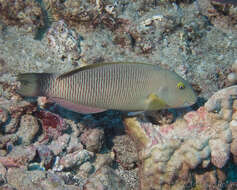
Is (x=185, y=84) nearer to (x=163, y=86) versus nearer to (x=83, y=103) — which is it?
(x=163, y=86)

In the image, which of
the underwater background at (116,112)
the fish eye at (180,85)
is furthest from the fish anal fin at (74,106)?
the fish eye at (180,85)

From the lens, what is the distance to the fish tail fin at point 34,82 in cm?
345

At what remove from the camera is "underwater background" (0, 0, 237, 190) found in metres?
3.90

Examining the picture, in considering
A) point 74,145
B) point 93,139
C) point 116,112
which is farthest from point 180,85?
point 74,145

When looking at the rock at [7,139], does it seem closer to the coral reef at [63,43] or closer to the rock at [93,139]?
the rock at [93,139]

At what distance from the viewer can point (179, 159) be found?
3.87 meters

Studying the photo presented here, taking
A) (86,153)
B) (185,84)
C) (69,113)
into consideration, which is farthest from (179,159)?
(69,113)

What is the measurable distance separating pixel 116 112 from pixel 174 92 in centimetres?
156

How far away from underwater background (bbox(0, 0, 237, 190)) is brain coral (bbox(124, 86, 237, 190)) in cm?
2

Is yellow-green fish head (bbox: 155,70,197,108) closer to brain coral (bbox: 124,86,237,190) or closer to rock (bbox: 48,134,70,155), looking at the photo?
brain coral (bbox: 124,86,237,190)

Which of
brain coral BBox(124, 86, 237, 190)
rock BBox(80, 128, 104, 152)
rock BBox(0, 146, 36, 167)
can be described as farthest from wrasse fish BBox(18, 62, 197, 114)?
rock BBox(0, 146, 36, 167)

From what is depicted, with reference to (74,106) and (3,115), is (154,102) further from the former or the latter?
(3,115)

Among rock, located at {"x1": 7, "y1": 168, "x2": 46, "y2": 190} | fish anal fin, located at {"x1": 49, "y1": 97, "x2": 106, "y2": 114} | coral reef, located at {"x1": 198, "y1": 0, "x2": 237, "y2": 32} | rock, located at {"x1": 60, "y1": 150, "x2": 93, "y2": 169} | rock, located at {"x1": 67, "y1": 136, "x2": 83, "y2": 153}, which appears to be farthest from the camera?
coral reef, located at {"x1": 198, "y1": 0, "x2": 237, "y2": 32}

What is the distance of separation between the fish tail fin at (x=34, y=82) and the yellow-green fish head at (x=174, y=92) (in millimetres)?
1728
